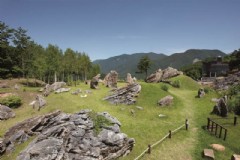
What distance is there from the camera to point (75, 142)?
18.4m

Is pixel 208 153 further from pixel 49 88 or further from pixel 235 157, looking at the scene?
pixel 49 88

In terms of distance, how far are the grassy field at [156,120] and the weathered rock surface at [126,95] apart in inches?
49.9

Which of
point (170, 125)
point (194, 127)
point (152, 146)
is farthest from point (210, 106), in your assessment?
point (152, 146)

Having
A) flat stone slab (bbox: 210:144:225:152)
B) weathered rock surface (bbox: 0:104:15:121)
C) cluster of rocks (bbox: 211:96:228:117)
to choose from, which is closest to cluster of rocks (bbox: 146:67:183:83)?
cluster of rocks (bbox: 211:96:228:117)

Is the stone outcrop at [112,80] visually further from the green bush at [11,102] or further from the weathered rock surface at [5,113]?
the weathered rock surface at [5,113]

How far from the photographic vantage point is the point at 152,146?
21.8m

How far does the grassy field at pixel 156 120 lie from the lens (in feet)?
70.2

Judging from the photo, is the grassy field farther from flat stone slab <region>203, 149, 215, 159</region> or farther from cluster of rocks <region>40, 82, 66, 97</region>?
cluster of rocks <region>40, 82, 66, 97</region>

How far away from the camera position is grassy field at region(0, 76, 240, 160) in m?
21.4

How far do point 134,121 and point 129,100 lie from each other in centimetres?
790

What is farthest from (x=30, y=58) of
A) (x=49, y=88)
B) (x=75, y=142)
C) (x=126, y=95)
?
(x=75, y=142)

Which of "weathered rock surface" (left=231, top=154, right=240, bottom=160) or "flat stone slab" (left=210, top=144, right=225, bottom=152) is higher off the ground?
"weathered rock surface" (left=231, top=154, right=240, bottom=160)

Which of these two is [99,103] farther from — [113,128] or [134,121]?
[113,128]

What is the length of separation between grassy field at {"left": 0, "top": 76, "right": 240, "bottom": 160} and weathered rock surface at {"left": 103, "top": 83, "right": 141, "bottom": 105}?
1.27 m
